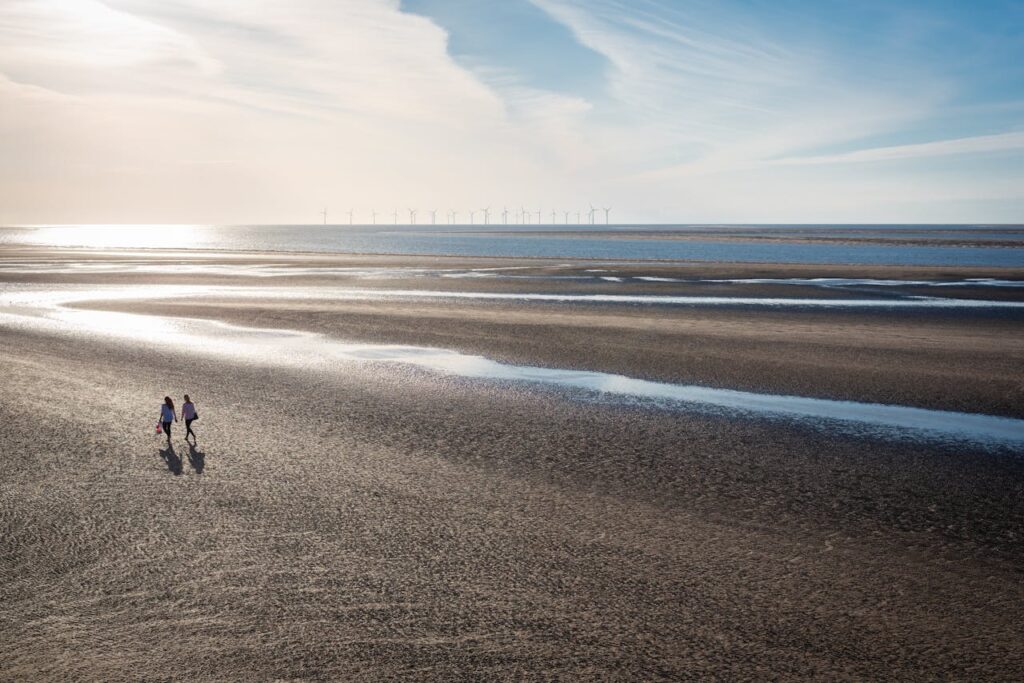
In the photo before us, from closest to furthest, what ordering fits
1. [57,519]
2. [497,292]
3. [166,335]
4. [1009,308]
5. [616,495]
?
[57,519]
[616,495]
[166,335]
[1009,308]
[497,292]

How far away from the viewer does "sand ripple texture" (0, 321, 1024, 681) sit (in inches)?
389

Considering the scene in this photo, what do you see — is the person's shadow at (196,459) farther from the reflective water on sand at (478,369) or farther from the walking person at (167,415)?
the reflective water on sand at (478,369)

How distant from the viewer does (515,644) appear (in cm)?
1010

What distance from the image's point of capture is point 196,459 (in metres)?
17.6

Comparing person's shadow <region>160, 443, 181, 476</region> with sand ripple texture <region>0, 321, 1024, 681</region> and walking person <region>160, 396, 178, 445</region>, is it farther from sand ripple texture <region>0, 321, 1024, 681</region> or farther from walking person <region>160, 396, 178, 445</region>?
walking person <region>160, 396, 178, 445</region>

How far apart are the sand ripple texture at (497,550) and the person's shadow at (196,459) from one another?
0.07 m

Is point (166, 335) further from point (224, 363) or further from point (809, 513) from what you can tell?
point (809, 513)

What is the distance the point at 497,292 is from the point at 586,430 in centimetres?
3660

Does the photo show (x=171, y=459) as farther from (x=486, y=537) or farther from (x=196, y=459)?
(x=486, y=537)

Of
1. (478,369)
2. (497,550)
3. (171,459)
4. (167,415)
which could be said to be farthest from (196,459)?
(478,369)

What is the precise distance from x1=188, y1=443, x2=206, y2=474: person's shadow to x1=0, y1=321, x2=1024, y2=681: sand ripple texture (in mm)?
68

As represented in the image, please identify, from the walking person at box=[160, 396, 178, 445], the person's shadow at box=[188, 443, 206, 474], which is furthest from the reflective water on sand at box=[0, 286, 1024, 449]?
the person's shadow at box=[188, 443, 206, 474]

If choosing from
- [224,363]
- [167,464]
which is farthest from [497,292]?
[167,464]

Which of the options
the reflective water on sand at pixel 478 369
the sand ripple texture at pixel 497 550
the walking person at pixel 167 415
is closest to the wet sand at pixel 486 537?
the sand ripple texture at pixel 497 550
